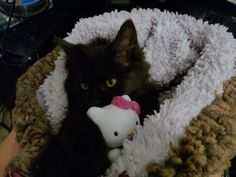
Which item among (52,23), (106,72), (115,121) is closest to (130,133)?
(115,121)

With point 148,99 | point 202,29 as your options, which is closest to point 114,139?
point 148,99

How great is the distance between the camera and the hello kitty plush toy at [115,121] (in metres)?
0.89

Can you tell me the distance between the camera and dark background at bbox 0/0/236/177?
4.58 ft

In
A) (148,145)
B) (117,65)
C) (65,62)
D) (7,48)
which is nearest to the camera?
(148,145)

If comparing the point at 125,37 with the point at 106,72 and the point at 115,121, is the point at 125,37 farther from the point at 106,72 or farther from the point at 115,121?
the point at 115,121

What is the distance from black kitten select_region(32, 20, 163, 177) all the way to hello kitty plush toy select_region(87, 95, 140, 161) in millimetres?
17

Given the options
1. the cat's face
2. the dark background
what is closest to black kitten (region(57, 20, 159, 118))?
the cat's face

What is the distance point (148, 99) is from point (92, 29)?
0.91 feet

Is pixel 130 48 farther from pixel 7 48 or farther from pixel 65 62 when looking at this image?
pixel 7 48

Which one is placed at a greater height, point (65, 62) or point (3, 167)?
point (65, 62)

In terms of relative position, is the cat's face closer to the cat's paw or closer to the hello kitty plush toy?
the hello kitty plush toy

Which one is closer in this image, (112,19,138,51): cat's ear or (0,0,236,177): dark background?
(112,19,138,51): cat's ear

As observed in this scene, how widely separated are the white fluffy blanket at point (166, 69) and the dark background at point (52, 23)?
257 mm

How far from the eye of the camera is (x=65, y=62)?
1085 millimetres
